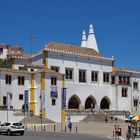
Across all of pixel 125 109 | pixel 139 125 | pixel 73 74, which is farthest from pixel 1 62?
pixel 139 125

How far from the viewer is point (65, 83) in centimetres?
7944

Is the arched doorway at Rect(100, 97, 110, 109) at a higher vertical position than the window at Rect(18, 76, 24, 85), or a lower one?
lower

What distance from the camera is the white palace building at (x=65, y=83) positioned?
235ft

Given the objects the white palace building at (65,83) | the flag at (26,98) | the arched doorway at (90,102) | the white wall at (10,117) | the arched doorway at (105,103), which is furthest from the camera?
the arched doorway at (105,103)

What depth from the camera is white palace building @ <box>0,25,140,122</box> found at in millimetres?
71750

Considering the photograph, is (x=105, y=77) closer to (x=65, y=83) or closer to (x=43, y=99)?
(x=65, y=83)

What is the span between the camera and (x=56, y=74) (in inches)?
2918

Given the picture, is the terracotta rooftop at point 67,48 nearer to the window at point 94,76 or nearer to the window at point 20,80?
the window at point 94,76

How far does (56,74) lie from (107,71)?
1737cm

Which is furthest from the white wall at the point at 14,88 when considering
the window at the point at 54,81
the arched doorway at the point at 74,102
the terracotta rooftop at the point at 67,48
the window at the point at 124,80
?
the window at the point at 124,80

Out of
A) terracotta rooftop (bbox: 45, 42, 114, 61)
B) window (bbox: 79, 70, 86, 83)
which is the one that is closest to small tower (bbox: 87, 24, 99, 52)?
terracotta rooftop (bbox: 45, 42, 114, 61)

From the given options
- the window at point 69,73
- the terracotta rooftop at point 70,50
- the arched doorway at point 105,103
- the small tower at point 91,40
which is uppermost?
the small tower at point 91,40

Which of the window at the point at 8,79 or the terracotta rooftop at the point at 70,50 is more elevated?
the terracotta rooftop at the point at 70,50

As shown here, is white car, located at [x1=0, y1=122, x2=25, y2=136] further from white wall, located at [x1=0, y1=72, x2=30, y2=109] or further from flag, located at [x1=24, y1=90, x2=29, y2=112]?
white wall, located at [x1=0, y1=72, x2=30, y2=109]
